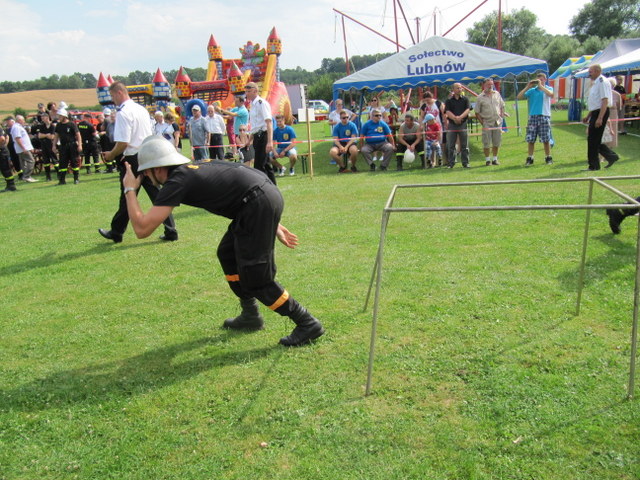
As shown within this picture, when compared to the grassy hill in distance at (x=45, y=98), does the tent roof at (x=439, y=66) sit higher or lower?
lower

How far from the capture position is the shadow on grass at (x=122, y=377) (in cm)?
338

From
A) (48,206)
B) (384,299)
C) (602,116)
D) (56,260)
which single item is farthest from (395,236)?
(48,206)

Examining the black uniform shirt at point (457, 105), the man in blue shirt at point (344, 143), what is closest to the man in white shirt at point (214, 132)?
the man in blue shirt at point (344, 143)

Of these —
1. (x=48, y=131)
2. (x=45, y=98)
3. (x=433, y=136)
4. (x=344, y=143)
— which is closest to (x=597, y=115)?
(x=433, y=136)

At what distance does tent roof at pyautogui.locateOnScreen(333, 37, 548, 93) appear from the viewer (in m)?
14.4

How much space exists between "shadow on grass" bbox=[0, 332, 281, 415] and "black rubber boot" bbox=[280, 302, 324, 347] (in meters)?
0.14

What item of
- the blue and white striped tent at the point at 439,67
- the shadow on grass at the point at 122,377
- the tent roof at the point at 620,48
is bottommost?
the shadow on grass at the point at 122,377

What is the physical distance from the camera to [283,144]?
46.4ft

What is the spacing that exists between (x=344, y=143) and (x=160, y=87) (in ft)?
67.7

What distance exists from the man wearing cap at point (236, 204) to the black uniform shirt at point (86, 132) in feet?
48.2

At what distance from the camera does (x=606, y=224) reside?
6312 millimetres

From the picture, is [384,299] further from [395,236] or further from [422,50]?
[422,50]

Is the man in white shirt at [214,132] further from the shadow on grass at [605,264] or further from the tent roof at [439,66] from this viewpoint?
the shadow on grass at [605,264]

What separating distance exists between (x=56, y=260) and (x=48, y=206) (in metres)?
5.03
